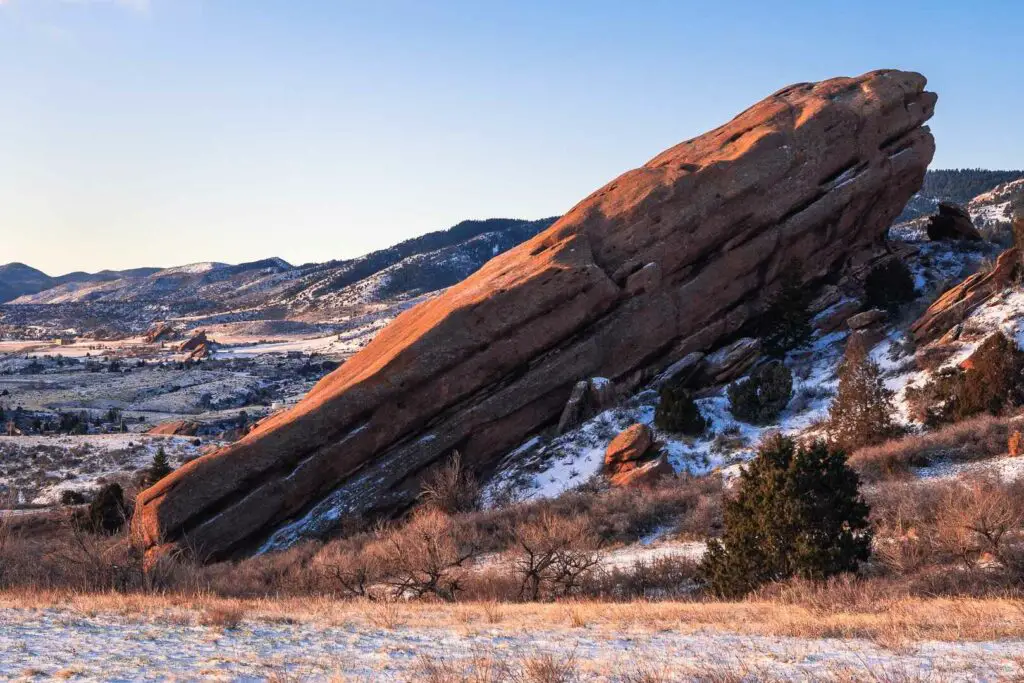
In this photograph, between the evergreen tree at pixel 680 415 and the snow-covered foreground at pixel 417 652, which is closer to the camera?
the snow-covered foreground at pixel 417 652

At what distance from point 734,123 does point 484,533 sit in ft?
82.2

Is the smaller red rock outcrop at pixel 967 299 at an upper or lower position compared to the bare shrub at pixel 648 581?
upper

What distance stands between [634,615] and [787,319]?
23684 mm

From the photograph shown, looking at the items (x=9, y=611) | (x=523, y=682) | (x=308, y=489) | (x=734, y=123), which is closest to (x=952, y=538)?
(x=523, y=682)

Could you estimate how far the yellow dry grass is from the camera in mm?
9328

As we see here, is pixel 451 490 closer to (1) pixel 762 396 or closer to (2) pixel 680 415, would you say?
(2) pixel 680 415

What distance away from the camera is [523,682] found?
6.89 m

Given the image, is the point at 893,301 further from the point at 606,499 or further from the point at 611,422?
the point at 606,499

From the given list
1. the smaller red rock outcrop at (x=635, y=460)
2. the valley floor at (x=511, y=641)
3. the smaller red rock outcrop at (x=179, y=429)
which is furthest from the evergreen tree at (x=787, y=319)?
the smaller red rock outcrop at (x=179, y=429)

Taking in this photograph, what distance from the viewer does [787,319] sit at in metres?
32.7

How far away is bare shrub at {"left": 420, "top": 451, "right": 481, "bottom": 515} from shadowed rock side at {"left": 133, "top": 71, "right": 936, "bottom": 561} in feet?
2.50

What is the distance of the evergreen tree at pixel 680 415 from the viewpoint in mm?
27891

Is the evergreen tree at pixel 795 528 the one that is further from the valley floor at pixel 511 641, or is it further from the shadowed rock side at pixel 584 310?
the shadowed rock side at pixel 584 310

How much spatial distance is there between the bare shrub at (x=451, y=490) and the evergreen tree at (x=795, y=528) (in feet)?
42.3
